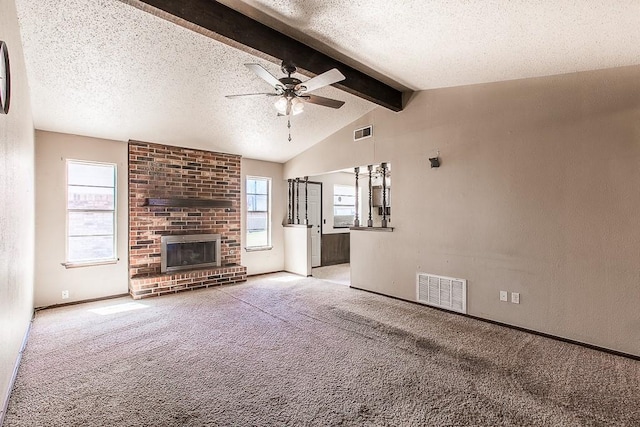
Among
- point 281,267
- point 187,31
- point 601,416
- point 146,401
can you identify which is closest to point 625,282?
point 601,416

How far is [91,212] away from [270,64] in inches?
141

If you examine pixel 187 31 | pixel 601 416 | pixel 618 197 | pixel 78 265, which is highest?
pixel 187 31

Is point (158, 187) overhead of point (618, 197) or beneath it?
overhead

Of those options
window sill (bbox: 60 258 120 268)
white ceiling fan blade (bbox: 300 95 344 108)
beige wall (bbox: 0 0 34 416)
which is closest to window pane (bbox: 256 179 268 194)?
window sill (bbox: 60 258 120 268)

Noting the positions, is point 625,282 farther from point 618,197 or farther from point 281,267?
point 281,267

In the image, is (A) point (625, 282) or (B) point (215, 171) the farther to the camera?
(B) point (215, 171)

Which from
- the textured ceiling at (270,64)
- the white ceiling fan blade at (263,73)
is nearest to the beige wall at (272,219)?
the textured ceiling at (270,64)

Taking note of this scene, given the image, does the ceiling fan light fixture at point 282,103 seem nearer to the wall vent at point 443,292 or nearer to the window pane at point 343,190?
the wall vent at point 443,292

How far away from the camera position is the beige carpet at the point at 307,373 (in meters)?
2.12

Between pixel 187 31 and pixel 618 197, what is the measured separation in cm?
427

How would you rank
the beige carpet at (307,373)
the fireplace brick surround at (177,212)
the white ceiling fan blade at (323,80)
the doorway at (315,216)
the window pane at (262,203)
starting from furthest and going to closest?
1. the doorway at (315,216)
2. the window pane at (262,203)
3. the fireplace brick surround at (177,212)
4. the white ceiling fan blade at (323,80)
5. the beige carpet at (307,373)

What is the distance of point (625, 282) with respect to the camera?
117 inches

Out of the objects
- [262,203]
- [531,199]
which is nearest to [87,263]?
[262,203]

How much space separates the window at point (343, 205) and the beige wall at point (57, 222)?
4.85 metres
